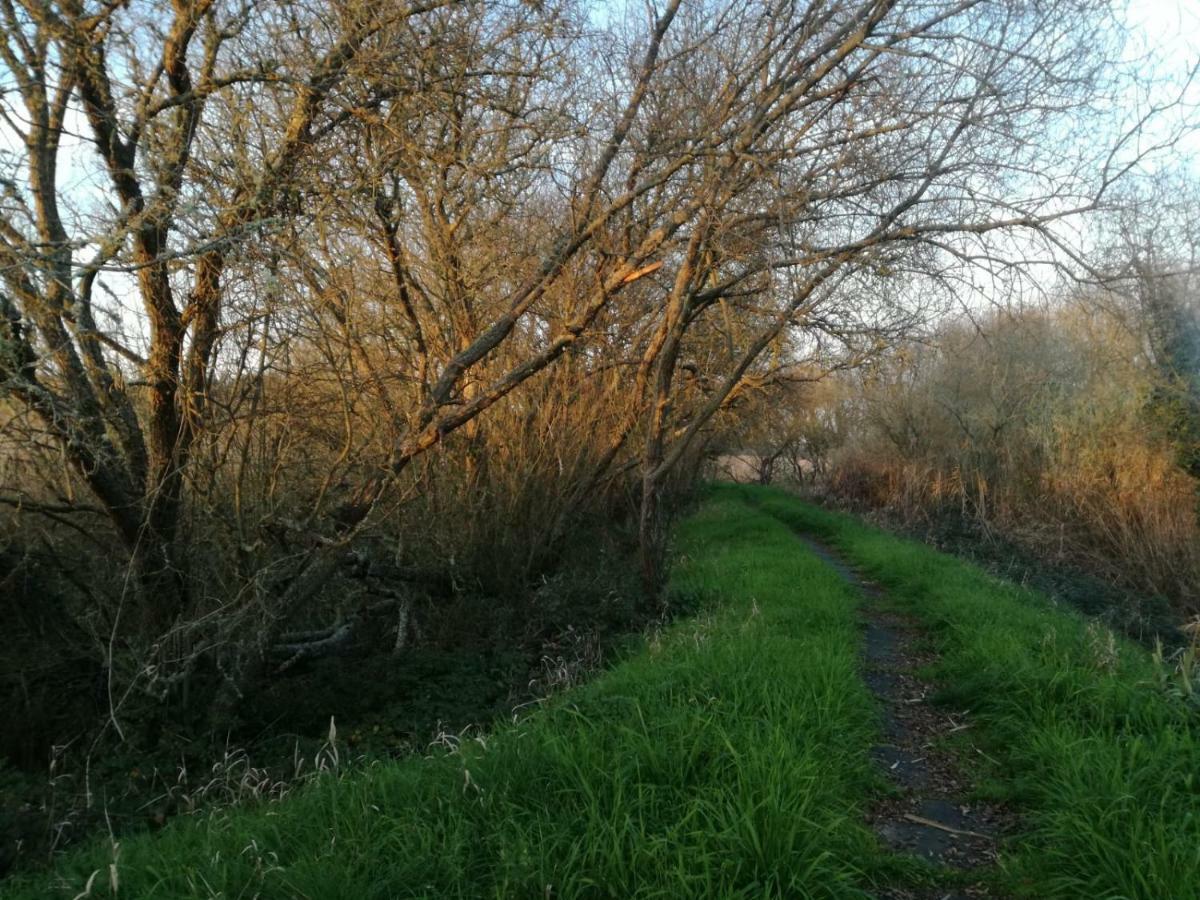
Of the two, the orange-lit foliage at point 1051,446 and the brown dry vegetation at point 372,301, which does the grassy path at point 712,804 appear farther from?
the orange-lit foliage at point 1051,446

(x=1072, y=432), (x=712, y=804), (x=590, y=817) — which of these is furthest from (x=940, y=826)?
(x=1072, y=432)

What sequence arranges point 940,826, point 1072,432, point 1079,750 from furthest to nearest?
point 1072,432 < point 1079,750 < point 940,826

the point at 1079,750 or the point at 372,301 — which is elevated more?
the point at 372,301

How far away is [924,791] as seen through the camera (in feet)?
15.0

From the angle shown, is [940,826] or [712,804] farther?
[940,826]

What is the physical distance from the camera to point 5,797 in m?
4.92

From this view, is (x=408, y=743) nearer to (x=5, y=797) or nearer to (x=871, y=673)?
(x=5, y=797)

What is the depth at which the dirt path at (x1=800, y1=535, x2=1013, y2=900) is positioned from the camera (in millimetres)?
3795

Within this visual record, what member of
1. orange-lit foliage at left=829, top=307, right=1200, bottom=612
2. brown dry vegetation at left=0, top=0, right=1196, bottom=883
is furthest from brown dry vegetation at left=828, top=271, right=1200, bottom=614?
→ brown dry vegetation at left=0, top=0, right=1196, bottom=883

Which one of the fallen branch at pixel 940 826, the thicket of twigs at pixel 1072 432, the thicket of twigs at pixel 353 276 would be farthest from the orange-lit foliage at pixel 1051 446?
the fallen branch at pixel 940 826

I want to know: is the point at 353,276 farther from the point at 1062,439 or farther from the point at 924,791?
the point at 1062,439

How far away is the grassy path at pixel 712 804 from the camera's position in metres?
3.19

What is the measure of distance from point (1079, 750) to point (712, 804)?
2.22 meters

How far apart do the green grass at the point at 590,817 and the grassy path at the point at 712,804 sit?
12mm
